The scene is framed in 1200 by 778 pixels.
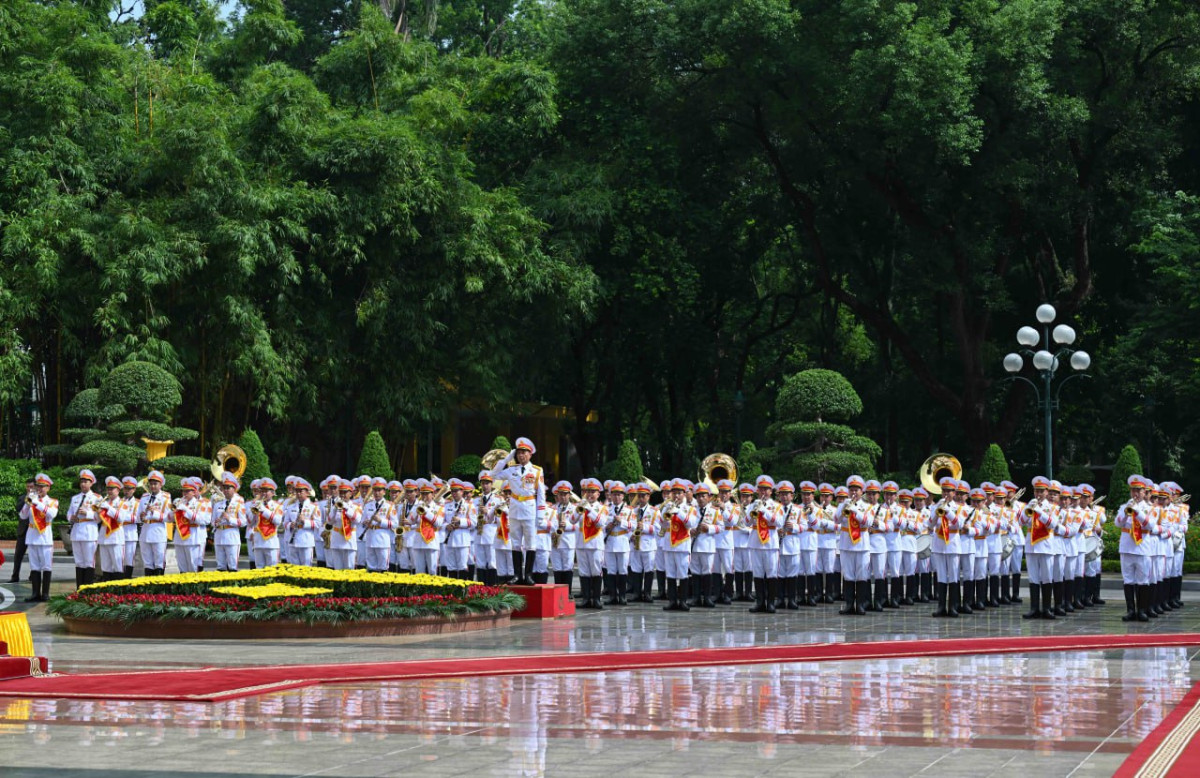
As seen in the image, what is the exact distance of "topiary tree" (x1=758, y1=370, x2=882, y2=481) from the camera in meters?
30.7

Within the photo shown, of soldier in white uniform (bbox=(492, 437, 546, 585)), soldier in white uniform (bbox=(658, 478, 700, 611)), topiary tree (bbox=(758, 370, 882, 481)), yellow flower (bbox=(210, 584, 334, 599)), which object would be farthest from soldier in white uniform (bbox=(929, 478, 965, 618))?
topiary tree (bbox=(758, 370, 882, 481))

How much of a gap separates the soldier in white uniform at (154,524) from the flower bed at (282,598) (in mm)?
3745

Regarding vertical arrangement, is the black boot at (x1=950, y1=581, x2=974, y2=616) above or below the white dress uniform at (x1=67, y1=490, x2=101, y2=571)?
below

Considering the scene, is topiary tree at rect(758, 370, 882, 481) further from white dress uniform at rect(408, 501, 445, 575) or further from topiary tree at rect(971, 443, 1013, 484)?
white dress uniform at rect(408, 501, 445, 575)

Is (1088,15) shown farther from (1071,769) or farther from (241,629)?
(1071,769)

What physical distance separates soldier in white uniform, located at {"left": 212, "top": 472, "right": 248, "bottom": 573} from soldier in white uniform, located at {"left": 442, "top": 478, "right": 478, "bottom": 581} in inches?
109

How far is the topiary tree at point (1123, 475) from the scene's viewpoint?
3173 cm

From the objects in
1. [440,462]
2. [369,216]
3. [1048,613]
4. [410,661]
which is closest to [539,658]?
[410,661]

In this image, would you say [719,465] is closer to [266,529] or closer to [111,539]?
[266,529]

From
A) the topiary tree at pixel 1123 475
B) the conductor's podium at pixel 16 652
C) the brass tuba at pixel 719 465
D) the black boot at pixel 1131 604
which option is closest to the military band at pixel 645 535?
the black boot at pixel 1131 604

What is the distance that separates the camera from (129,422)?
28.0 metres

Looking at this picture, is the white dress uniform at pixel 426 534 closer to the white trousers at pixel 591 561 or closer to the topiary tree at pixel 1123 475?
the white trousers at pixel 591 561

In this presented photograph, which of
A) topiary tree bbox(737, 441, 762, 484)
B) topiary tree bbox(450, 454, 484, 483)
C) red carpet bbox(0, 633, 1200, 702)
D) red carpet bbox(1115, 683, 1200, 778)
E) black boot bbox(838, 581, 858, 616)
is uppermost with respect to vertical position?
topiary tree bbox(450, 454, 484, 483)

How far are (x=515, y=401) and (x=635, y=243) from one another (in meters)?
5.05
